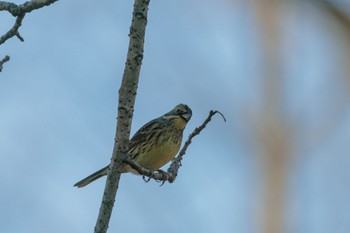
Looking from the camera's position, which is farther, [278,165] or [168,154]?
[168,154]

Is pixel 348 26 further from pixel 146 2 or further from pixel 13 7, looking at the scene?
pixel 13 7

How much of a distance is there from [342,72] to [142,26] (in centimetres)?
165

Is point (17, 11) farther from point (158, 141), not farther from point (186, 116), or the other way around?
point (186, 116)

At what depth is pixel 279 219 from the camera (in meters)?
1.94

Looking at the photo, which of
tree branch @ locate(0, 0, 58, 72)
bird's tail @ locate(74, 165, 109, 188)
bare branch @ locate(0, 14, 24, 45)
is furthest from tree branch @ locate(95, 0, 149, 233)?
bird's tail @ locate(74, 165, 109, 188)

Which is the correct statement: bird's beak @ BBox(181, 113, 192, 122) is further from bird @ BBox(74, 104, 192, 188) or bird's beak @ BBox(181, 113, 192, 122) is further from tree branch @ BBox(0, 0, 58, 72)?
tree branch @ BBox(0, 0, 58, 72)

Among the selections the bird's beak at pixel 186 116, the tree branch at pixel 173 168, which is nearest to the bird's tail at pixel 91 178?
the bird's beak at pixel 186 116

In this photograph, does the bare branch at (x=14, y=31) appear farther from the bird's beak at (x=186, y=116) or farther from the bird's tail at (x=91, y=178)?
the bird's beak at (x=186, y=116)

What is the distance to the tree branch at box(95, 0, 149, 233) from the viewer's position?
358cm

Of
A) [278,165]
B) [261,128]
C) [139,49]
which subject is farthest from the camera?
[139,49]

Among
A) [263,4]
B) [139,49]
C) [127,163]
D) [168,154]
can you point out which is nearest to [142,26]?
[139,49]

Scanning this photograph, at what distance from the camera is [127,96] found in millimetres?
3596

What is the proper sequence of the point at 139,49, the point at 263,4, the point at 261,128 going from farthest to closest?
1. the point at 139,49
2. the point at 263,4
3. the point at 261,128

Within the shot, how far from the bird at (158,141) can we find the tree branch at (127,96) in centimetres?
429
